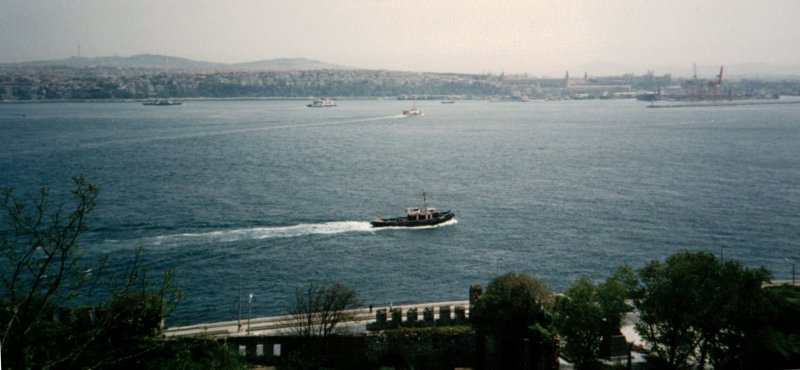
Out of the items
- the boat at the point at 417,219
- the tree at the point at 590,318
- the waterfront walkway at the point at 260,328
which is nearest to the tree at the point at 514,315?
the tree at the point at 590,318

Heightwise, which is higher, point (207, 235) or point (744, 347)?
point (744, 347)

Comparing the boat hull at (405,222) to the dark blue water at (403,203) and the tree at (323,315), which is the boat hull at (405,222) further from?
the tree at (323,315)

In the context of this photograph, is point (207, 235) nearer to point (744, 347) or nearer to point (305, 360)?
→ point (305, 360)

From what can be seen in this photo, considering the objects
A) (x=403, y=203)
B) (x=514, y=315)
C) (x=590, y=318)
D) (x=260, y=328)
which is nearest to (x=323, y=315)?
(x=260, y=328)

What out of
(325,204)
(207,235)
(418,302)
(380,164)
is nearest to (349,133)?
(380,164)

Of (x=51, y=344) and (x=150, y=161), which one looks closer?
(x=51, y=344)

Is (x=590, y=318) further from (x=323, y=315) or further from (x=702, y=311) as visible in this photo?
(x=323, y=315)

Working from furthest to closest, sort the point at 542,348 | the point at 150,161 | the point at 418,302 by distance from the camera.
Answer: the point at 150,161
the point at 418,302
the point at 542,348
